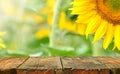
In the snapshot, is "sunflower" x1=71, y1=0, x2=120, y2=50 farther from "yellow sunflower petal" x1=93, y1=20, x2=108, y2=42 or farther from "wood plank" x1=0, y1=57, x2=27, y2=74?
"wood plank" x1=0, y1=57, x2=27, y2=74

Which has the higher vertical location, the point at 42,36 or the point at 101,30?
the point at 42,36

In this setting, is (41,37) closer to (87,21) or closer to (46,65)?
(87,21)

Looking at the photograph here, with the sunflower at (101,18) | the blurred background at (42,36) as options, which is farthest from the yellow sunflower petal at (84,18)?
the blurred background at (42,36)

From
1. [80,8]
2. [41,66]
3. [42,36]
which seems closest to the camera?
[41,66]

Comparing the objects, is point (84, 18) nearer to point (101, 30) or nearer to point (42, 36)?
point (101, 30)

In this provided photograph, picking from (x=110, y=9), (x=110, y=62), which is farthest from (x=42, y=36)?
(x=110, y=62)

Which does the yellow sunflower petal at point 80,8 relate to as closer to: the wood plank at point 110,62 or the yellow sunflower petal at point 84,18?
the yellow sunflower petal at point 84,18

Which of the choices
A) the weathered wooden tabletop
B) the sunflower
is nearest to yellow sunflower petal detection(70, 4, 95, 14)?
the sunflower
